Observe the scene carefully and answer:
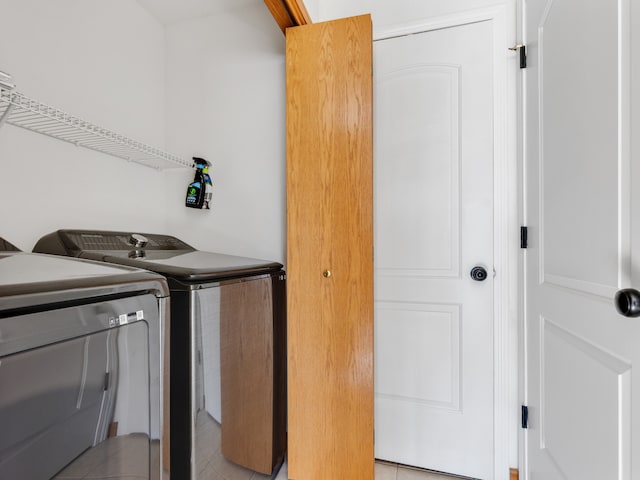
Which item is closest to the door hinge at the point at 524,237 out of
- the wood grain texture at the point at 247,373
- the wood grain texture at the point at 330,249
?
the wood grain texture at the point at 330,249

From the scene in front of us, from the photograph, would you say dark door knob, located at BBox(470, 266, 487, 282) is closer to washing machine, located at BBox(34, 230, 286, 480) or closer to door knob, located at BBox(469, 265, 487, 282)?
door knob, located at BBox(469, 265, 487, 282)

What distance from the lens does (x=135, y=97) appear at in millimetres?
1870

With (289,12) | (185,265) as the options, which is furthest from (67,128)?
(289,12)

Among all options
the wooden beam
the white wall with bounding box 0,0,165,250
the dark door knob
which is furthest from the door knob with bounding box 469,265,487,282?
the white wall with bounding box 0,0,165,250

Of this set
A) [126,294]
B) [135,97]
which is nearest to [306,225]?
[126,294]

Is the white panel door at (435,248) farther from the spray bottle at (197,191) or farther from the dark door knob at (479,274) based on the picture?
the spray bottle at (197,191)

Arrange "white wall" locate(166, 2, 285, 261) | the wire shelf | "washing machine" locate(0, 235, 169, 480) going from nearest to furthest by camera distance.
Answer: "washing machine" locate(0, 235, 169, 480)
the wire shelf
"white wall" locate(166, 2, 285, 261)

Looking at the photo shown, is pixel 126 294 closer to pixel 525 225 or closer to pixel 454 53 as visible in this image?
pixel 525 225

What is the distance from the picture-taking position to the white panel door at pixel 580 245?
2.54 feet

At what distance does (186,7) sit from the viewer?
6.33ft

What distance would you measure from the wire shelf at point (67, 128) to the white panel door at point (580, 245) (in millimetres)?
1667

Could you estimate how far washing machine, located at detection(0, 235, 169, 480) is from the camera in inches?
21.2

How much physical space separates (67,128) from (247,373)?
51.8 inches

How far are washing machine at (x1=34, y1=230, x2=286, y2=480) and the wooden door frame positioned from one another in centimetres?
111
